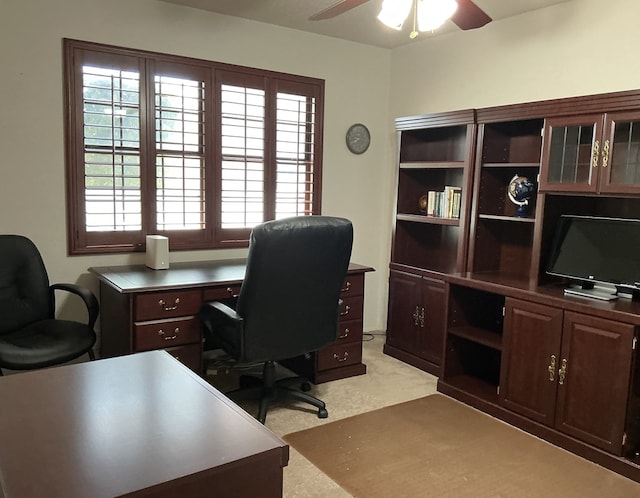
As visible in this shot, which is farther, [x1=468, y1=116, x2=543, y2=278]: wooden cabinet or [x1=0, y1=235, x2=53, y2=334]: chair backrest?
[x1=468, y1=116, x2=543, y2=278]: wooden cabinet

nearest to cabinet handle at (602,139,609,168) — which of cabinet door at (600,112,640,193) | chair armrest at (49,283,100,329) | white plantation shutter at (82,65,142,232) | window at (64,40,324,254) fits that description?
cabinet door at (600,112,640,193)

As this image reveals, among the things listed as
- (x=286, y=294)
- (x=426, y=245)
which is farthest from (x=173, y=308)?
(x=426, y=245)

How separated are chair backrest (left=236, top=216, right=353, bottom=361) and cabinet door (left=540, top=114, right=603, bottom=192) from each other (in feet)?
4.04

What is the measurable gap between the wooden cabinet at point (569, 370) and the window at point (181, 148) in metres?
1.98

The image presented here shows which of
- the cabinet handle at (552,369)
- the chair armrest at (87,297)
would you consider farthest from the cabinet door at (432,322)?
the chair armrest at (87,297)

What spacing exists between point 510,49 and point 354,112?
51.3 inches

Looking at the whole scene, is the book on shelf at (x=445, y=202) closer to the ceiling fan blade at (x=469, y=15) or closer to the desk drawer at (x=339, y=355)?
the desk drawer at (x=339, y=355)

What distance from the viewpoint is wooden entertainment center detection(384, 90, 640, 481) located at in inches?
106

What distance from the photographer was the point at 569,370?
2.83 metres

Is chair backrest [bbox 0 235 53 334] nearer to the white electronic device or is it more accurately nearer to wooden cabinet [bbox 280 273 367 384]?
the white electronic device

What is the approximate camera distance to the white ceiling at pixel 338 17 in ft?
11.3

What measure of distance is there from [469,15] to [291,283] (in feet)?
4.98

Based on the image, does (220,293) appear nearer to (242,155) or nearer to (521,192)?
(242,155)

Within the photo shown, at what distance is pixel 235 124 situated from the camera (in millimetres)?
3895
